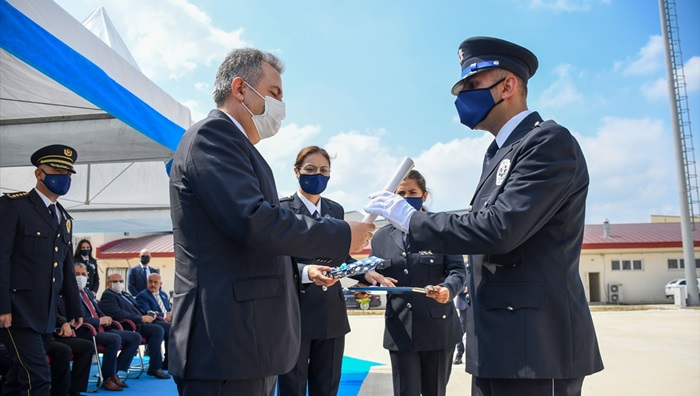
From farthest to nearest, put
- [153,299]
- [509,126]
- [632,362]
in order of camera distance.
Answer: [153,299], [632,362], [509,126]

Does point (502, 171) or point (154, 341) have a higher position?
point (502, 171)

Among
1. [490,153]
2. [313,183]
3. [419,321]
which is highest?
[313,183]

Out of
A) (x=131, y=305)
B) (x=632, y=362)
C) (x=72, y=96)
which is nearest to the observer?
(x=72, y=96)

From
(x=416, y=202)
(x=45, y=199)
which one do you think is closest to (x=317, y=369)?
(x=416, y=202)

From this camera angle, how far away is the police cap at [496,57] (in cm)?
230

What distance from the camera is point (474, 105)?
235 cm

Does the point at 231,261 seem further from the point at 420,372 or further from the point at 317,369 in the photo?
the point at 420,372

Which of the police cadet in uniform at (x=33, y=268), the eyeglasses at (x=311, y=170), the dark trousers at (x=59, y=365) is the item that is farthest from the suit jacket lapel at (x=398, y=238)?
the dark trousers at (x=59, y=365)

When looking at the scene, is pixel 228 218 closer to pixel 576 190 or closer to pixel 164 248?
pixel 576 190

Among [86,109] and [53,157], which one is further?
[86,109]

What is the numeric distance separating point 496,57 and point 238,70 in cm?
112

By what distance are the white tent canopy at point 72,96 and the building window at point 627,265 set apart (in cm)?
2905

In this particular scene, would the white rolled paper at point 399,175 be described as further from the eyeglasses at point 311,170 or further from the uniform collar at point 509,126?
the eyeglasses at point 311,170

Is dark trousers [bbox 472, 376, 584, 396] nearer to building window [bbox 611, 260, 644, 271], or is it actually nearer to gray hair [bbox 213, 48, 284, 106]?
gray hair [bbox 213, 48, 284, 106]
